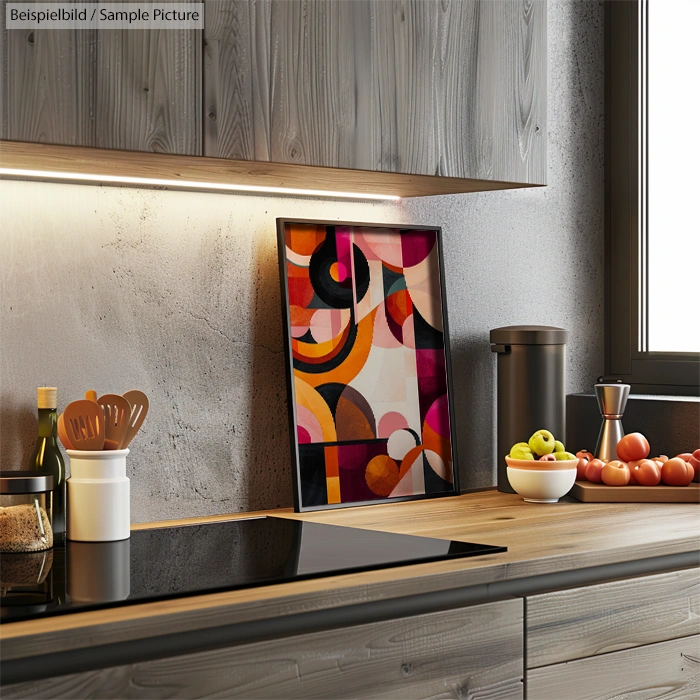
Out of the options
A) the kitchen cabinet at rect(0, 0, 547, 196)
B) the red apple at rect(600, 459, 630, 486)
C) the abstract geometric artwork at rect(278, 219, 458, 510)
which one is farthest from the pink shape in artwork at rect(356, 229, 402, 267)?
the red apple at rect(600, 459, 630, 486)

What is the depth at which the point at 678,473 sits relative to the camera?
2.29m

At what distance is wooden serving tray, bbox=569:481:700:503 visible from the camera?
A: 228 centimetres

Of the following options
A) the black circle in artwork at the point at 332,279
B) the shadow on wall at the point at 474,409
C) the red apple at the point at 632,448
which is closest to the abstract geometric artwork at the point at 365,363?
the black circle in artwork at the point at 332,279

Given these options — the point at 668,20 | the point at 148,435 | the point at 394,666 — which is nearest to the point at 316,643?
the point at 394,666

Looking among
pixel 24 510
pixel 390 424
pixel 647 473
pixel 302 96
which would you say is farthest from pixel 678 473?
pixel 24 510

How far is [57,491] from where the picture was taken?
5.99ft

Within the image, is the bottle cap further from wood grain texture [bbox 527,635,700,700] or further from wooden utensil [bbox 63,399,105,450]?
wood grain texture [bbox 527,635,700,700]

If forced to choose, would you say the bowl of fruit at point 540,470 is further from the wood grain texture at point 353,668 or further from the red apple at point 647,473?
the wood grain texture at point 353,668

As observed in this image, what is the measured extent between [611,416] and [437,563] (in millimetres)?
1024

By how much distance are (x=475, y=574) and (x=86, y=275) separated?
932 millimetres

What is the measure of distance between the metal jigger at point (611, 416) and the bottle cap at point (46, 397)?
126cm

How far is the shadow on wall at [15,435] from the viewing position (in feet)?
6.16

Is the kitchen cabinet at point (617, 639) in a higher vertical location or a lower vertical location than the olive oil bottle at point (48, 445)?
lower

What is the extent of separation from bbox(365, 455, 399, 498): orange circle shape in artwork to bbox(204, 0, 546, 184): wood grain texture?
652mm
